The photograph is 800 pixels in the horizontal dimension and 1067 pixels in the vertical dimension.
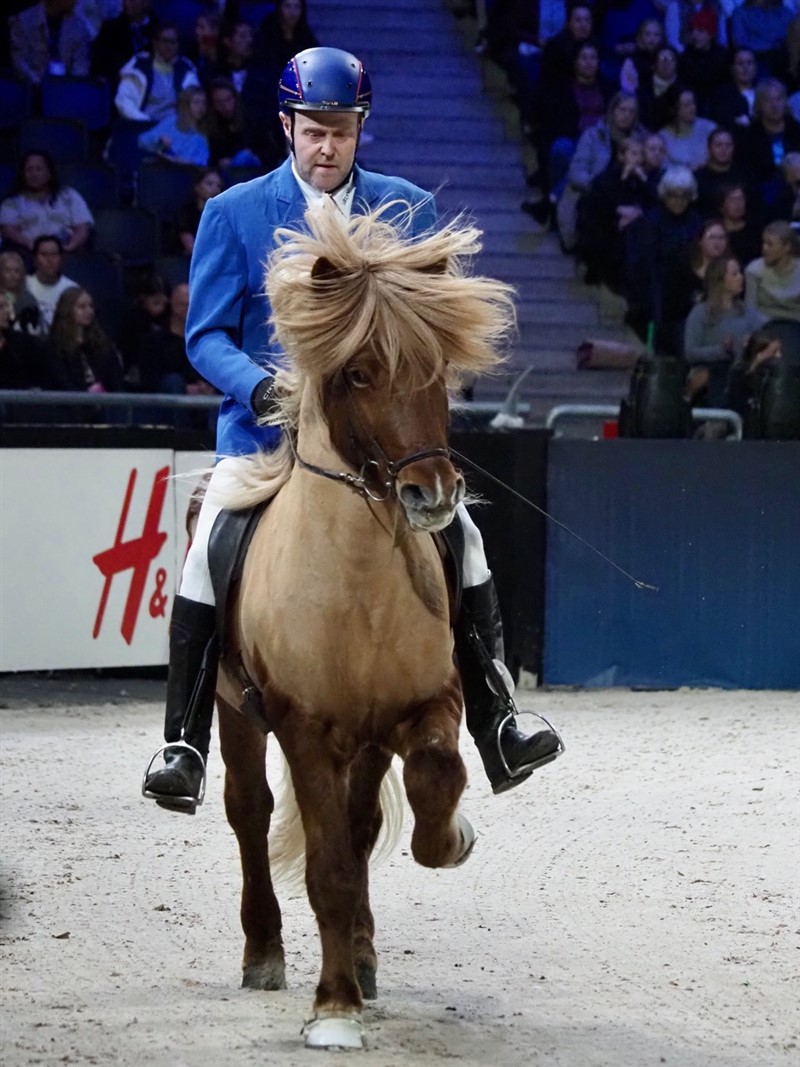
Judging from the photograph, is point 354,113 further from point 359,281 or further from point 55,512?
point 55,512

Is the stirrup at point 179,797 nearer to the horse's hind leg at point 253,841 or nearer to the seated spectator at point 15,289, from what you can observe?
the horse's hind leg at point 253,841

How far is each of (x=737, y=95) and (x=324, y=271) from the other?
11664 mm

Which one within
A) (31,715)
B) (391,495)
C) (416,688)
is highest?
(391,495)

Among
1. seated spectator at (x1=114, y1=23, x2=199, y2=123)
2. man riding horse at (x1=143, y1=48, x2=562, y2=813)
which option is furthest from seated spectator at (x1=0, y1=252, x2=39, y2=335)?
man riding horse at (x1=143, y1=48, x2=562, y2=813)

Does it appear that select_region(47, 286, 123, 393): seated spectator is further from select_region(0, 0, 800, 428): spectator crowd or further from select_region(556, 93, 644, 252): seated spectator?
select_region(556, 93, 644, 252): seated spectator

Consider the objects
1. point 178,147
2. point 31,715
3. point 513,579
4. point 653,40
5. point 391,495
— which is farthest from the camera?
point 653,40

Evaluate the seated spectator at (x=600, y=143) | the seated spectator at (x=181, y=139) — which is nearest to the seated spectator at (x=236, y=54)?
the seated spectator at (x=181, y=139)

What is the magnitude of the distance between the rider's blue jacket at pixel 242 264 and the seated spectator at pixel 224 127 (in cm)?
842

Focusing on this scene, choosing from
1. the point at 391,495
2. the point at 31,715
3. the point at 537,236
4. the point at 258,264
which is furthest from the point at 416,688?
the point at 537,236

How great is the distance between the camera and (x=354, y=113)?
4270mm

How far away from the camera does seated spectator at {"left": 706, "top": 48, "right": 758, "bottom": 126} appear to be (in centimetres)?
1451

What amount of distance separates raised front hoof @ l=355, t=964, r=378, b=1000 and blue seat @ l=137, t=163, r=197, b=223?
881 cm

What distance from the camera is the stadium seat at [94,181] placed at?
12000 millimetres

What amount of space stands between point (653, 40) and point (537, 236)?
1.91 meters
